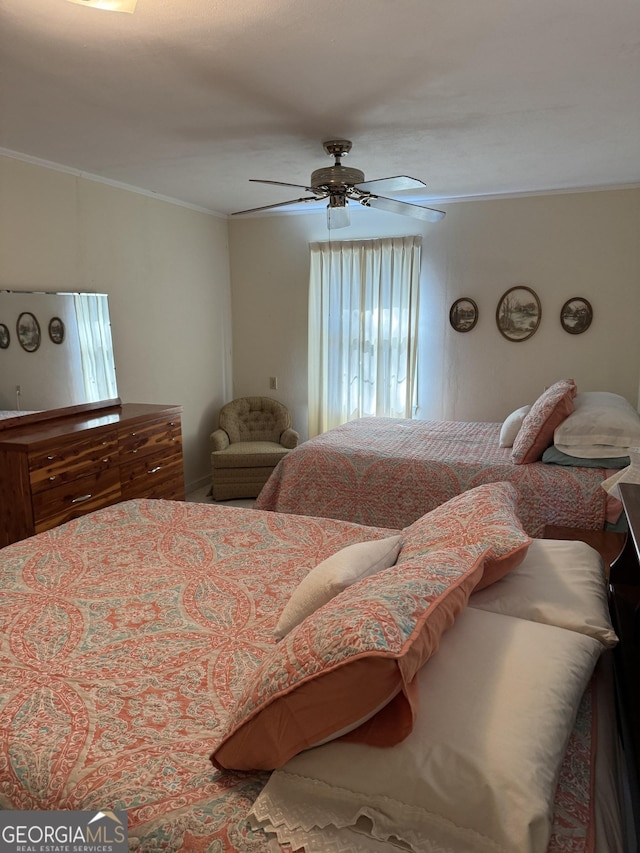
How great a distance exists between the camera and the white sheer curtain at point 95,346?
12.9 ft

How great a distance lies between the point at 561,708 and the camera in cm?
106

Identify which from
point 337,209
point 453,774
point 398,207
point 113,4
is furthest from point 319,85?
point 453,774

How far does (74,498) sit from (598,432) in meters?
2.90

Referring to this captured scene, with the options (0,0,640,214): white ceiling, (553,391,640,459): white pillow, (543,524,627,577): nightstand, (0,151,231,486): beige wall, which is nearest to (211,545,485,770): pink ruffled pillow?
(543,524,627,577): nightstand

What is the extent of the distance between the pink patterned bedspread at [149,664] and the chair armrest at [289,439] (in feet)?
9.02

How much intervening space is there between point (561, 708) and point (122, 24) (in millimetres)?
2307

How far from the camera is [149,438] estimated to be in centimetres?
385

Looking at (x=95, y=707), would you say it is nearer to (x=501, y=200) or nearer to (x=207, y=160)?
(x=207, y=160)

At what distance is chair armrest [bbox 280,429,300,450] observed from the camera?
16.9 feet

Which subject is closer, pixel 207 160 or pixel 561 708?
pixel 561 708

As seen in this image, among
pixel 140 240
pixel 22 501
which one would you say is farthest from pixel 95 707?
pixel 140 240

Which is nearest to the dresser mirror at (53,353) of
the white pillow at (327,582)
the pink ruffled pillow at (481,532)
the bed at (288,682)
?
the bed at (288,682)

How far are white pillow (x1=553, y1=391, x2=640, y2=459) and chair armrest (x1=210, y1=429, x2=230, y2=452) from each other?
9.10 ft

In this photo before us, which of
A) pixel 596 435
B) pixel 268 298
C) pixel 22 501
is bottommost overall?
pixel 22 501
